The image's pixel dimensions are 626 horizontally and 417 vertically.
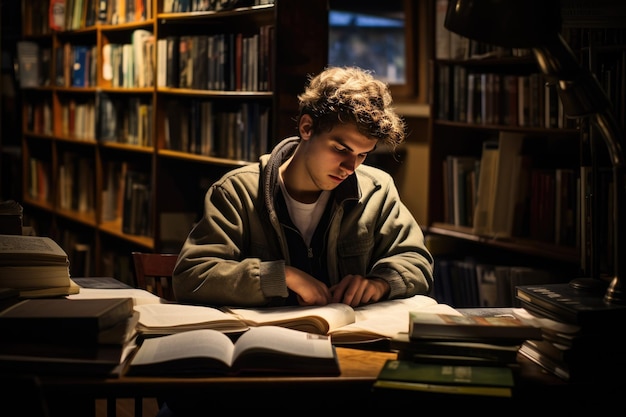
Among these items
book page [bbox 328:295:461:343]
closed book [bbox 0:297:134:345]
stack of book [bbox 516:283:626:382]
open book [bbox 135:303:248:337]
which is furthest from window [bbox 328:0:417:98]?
closed book [bbox 0:297:134:345]

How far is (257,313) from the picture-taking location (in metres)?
1.81

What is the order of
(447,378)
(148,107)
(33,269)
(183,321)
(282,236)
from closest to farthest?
(447,378) < (183,321) < (33,269) < (282,236) < (148,107)

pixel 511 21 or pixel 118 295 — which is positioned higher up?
pixel 511 21

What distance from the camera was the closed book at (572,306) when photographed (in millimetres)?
1515

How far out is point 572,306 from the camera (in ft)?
5.06

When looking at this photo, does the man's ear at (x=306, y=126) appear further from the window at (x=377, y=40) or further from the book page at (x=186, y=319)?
the window at (x=377, y=40)

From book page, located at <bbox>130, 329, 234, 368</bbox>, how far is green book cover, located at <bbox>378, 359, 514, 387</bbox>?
11.0 inches

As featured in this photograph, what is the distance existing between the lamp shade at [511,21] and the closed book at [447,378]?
58 centimetres

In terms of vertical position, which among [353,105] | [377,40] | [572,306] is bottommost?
[572,306]

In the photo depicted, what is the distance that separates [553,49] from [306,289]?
0.72 m

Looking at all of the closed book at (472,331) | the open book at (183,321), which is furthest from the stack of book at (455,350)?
the open book at (183,321)

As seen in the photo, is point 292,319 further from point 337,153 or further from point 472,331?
point 337,153

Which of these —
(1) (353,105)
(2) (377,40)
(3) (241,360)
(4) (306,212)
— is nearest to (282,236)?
(4) (306,212)

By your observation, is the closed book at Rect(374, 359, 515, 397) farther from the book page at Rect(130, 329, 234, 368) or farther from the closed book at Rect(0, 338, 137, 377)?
the closed book at Rect(0, 338, 137, 377)
